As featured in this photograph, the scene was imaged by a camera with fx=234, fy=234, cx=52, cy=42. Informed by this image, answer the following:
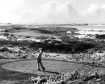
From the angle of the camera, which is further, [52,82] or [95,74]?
[95,74]

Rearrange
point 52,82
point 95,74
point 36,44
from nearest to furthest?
point 52,82 < point 95,74 < point 36,44

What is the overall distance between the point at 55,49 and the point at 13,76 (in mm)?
19595

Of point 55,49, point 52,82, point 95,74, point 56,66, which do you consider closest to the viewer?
point 52,82

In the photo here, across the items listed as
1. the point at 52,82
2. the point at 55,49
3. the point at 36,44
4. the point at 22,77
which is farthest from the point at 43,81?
the point at 36,44

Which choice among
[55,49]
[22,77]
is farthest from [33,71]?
[55,49]

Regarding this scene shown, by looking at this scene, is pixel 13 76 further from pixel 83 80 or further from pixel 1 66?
pixel 83 80

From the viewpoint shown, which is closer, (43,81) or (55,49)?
(43,81)

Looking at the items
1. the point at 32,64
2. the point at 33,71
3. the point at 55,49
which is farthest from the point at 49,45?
the point at 33,71

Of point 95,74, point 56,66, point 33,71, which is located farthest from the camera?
point 56,66

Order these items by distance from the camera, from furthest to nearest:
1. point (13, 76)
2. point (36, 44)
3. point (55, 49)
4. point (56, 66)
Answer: point (36, 44) → point (55, 49) → point (56, 66) → point (13, 76)

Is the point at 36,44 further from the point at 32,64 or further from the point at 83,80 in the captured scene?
the point at 83,80

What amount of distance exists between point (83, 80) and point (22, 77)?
16.1 ft

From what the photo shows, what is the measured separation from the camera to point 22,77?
18203 millimetres

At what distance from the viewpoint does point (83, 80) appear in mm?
16188
